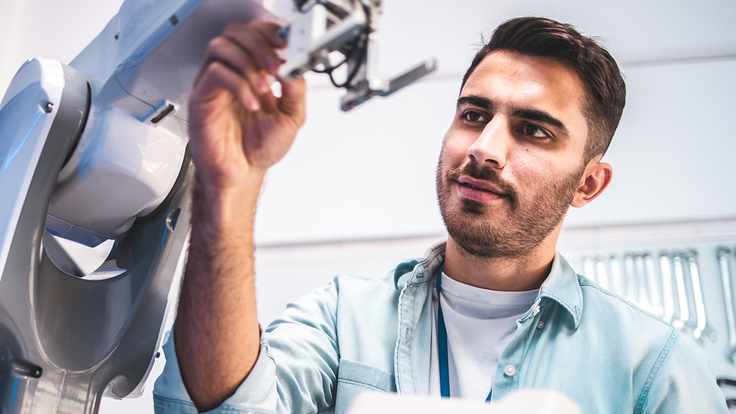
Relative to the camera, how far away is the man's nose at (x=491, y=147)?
3.84ft

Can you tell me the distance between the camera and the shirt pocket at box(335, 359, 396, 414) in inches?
43.9

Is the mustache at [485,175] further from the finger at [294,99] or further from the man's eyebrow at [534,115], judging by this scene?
the finger at [294,99]

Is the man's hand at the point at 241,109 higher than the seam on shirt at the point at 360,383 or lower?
higher

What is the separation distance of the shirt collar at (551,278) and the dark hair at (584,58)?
26 cm

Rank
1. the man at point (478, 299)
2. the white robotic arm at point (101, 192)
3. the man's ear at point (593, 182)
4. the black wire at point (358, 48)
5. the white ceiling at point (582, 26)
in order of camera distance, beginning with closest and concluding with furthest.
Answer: the black wire at point (358, 48)
the white robotic arm at point (101, 192)
the man at point (478, 299)
the man's ear at point (593, 182)
the white ceiling at point (582, 26)

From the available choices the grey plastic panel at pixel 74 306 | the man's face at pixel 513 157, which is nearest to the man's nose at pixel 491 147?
the man's face at pixel 513 157

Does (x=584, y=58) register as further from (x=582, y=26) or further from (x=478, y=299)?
(x=582, y=26)

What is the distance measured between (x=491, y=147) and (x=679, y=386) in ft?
1.65

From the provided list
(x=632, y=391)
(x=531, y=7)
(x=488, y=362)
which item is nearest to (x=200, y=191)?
(x=488, y=362)

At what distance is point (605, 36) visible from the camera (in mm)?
1881

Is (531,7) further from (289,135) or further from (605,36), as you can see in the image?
(289,135)

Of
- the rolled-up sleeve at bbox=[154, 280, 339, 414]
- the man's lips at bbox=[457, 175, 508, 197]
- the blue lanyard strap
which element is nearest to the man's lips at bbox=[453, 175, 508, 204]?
the man's lips at bbox=[457, 175, 508, 197]

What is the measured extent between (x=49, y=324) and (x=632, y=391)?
89 centimetres

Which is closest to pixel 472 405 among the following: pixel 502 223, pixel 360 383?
pixel 360 383
